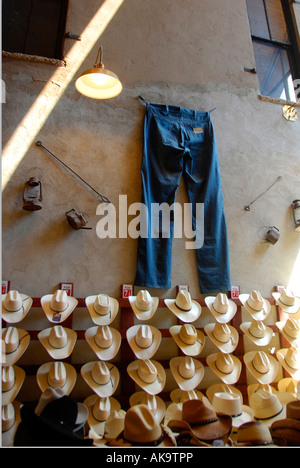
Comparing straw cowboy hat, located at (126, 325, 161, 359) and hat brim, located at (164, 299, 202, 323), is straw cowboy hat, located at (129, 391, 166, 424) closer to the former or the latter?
straw cowboy hat, located at (126, 325, 161, 359)

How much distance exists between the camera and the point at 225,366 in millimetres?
2734

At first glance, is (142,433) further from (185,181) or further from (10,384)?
(185,181)

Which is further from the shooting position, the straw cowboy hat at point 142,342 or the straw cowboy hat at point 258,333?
the straw cowboy hat at point 258,333

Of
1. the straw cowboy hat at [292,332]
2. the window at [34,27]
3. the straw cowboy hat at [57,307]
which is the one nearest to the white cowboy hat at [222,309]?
the straw cowboy hat at [292,332]

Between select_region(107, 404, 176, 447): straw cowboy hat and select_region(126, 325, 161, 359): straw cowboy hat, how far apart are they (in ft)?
2.81

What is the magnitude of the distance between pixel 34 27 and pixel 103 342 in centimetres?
342

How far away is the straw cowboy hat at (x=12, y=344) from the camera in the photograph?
2260 mm

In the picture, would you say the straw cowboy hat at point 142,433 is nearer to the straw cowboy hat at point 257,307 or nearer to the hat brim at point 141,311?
the hat brim at point 141,311

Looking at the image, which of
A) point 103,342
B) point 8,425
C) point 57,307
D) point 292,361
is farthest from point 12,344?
point 292,361

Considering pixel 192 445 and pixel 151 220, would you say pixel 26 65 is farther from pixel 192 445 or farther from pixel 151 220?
pixel 192 445

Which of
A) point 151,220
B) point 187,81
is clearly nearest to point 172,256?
point 151,220

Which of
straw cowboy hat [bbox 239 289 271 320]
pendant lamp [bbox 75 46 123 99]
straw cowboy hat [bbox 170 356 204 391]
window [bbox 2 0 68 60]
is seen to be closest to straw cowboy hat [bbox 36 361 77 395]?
straw cowboy hat [bbox 170 356 204 391]

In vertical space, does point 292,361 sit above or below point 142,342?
below

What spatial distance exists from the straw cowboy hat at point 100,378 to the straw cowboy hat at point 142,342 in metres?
0.27
